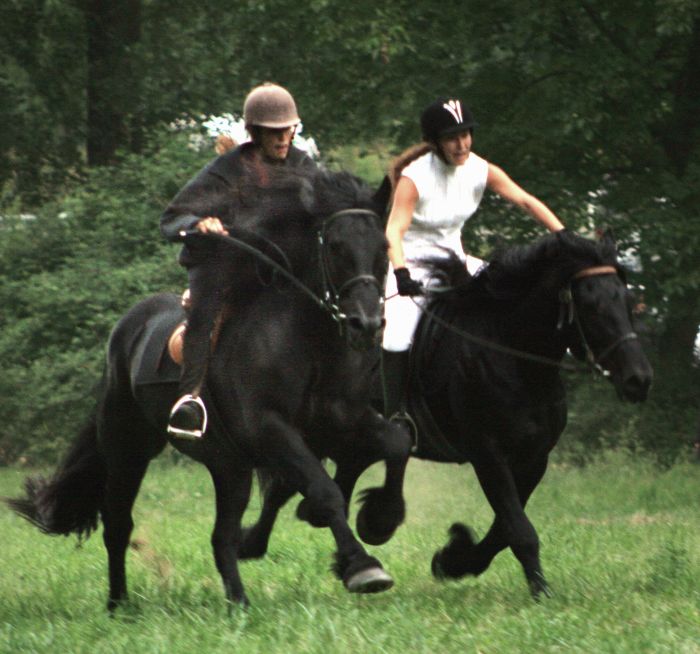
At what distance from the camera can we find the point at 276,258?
328 inches

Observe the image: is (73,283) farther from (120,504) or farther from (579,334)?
(579,334)

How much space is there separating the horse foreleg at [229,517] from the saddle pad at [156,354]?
0.63 meters

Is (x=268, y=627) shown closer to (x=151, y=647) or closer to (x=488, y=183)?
(x=151, y=647)

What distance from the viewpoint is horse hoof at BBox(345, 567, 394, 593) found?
24.0 feet

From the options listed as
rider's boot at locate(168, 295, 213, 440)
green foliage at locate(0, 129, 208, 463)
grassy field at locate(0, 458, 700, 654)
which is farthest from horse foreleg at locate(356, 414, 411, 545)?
green foliage at locate(0, 129, 208, 463)

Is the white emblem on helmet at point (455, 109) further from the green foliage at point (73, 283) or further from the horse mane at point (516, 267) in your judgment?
the green foliage at point (73, 283)

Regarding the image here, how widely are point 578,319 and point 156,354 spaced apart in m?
2.40

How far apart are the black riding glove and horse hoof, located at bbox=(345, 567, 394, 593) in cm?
188

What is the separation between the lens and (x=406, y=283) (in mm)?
8750

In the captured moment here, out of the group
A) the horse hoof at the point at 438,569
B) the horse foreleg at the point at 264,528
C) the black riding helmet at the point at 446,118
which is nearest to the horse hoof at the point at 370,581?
the horse hoof at the point at 438,569

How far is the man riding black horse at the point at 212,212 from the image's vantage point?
27.7 ft

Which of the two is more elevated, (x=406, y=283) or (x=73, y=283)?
(x=406, y=283)

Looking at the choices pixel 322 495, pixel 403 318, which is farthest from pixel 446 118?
pixel 322 495

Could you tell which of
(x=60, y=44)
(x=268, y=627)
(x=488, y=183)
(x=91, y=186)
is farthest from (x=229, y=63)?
(x=268, y=627)
